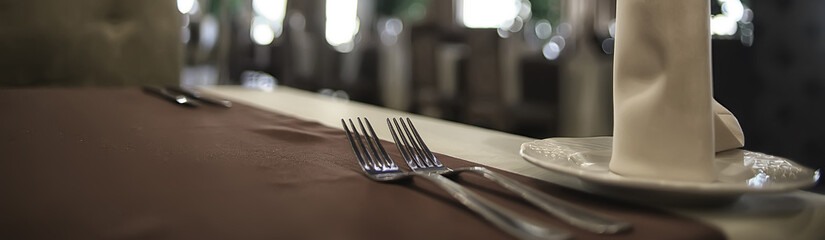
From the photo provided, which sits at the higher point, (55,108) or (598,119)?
(55,108)

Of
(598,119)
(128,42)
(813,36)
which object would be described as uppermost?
(128,42)

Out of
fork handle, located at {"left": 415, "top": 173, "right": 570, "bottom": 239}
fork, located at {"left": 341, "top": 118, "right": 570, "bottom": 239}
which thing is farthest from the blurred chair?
fork handle, located at {"left": 415, "top": 173, "right": 570, "bottom": 239}

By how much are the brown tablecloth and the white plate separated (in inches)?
0.8

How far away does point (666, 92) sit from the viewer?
47 centimetres

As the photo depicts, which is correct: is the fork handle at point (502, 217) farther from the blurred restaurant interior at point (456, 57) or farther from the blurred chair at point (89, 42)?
the blurred chair at point (89, 42)

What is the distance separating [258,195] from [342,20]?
5637mm

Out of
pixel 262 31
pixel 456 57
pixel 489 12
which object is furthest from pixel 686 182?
pixel 262 31

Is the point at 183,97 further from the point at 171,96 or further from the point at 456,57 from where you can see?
the point at 456,57

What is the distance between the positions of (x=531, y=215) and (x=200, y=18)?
6.01 metres

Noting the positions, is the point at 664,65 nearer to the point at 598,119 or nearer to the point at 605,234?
the point at 605,234

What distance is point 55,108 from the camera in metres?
0.94

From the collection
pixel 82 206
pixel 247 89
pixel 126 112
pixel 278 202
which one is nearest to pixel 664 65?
pixel 278 202

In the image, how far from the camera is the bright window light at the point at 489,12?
476cm

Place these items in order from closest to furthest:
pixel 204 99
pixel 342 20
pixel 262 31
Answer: pixel 204 99
pixel 342 20
pixel 262 31
